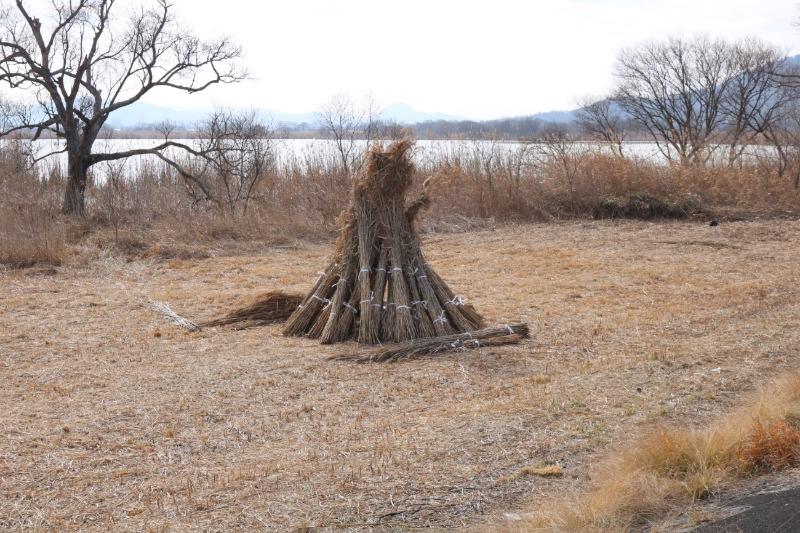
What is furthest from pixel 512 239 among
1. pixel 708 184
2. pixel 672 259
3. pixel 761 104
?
pixel 761 104

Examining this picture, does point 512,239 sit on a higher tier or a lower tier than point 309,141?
lower

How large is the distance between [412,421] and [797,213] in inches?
534

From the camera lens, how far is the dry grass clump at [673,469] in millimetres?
3650

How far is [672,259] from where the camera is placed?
11609 mm

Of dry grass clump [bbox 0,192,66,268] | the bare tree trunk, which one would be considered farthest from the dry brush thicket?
dry grass clump [bbox 0,192,66,268]

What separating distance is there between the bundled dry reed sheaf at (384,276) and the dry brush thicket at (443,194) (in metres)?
6.29

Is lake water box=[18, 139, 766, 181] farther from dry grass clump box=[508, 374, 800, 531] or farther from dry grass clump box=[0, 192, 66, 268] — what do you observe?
dry grass clump box=[508, 374, 800, 531]

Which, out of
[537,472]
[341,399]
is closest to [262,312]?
[341,399]

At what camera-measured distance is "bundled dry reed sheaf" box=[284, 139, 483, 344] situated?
7.30 m

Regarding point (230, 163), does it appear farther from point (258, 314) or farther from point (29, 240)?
point (258, 314)

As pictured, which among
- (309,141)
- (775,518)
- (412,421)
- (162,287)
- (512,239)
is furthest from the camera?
(309,141)

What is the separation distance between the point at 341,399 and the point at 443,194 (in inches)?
455

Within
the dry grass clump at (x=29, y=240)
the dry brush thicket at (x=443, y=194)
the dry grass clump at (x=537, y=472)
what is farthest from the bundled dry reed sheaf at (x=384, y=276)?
the dry brush thicket at (x=443, y=194)

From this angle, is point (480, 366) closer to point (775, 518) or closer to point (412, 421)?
point (412, 421)
